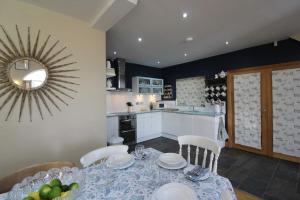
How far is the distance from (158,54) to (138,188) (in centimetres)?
354

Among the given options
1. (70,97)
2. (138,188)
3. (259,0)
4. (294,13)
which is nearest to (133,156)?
(138,188)

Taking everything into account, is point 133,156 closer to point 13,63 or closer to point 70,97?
point 70,97

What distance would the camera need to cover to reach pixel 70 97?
6.70 ft

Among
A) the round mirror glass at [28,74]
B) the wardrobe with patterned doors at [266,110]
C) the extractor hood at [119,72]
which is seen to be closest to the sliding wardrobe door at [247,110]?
the wardrobe with patterned doors at [266,110]

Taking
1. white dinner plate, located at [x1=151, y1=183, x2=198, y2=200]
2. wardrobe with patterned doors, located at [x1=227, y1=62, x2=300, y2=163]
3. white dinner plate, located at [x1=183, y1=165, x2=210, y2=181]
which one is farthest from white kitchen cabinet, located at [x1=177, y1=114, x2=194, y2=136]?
white dinner plate, located at [x1=151, y1=183, x2=198, y2=200]

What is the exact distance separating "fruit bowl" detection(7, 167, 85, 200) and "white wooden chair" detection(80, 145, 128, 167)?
24 centimetres

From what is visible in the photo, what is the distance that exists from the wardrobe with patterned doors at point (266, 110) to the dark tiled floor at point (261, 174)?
28 cm

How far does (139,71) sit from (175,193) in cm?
458

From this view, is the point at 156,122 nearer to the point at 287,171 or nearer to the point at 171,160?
the point at 287,171

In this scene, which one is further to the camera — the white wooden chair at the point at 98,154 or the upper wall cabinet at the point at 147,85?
the upper wall cabinet at the point at 147,85

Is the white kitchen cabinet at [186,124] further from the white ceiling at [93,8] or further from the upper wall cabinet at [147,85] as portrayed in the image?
the white ceiling at [93,8]

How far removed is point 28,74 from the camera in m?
1.74

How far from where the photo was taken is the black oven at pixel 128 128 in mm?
3928

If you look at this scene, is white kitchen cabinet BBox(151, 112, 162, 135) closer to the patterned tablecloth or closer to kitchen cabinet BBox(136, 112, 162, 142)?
kitchen cabinet BBox(136, 112, 162, 142)
